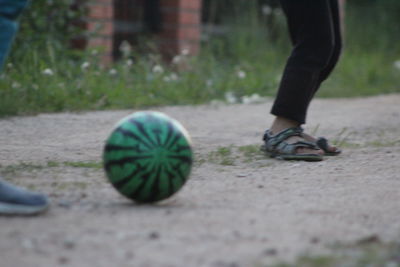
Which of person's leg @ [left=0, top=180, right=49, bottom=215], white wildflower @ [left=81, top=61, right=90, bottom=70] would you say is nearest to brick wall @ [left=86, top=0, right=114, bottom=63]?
white wildflower @ [left=81, top=61, right=90, bottom=70]

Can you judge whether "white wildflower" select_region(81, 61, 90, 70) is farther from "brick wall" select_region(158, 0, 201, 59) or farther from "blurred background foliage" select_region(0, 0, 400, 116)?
"brick wall" select_region(158, 0, 201, 59)

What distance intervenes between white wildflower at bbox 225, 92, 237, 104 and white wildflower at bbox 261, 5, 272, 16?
12.4 feet

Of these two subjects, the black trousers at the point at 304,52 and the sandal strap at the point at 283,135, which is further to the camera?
the sandal strap at the point at 283,135

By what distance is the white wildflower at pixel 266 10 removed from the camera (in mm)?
11397

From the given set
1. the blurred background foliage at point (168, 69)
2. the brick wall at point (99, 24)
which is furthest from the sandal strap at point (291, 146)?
the brick wall at point (99, 24)

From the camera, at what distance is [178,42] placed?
9695mm

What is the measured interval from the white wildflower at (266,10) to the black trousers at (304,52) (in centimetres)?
699

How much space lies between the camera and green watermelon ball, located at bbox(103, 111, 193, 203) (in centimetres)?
A: 308

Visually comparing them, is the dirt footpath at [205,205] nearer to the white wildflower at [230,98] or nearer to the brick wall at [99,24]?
the white wildflower at [230,98]

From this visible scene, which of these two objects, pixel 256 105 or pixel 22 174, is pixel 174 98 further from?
pixel 22 174

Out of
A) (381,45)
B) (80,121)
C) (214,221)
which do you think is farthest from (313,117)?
(381,45)

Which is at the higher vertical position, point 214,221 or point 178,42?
point 178,42

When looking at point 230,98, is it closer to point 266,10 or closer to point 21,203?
point 266,10

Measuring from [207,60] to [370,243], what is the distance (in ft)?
22.2
